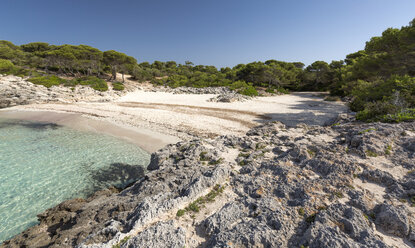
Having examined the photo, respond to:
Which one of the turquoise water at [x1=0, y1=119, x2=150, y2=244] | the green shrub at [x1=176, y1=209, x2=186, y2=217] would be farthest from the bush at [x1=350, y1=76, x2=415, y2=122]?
the turquoise water at [x1=0, y1=119, x2=150, y2=244]

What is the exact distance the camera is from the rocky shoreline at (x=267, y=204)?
384 centimetres

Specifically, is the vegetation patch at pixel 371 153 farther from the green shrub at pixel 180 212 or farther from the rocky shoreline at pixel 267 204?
the green shrub at pixel 180 212

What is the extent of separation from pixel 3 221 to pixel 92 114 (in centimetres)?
1767

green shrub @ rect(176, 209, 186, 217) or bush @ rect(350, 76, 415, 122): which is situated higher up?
bush @ rect(350, 76, 415, 122)

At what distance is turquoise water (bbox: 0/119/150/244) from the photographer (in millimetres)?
7438

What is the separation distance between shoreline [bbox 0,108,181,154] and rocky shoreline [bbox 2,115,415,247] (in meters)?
6.08

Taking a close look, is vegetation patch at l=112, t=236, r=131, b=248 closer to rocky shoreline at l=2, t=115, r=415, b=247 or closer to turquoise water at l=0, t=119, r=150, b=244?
rocky shoreline at l=2, t=115, r=415, b=247

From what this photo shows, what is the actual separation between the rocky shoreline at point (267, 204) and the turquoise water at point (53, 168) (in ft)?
4.94

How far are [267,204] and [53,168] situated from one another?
12129 millimetres

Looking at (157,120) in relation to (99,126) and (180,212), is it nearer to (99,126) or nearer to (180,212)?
(99,126)

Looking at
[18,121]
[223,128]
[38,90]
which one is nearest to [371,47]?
[223,128]

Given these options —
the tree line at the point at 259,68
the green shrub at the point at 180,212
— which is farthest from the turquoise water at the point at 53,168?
the tree line at the point at 259,68

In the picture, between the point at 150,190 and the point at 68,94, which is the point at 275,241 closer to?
the point at 150,190

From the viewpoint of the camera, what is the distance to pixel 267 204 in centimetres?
478
